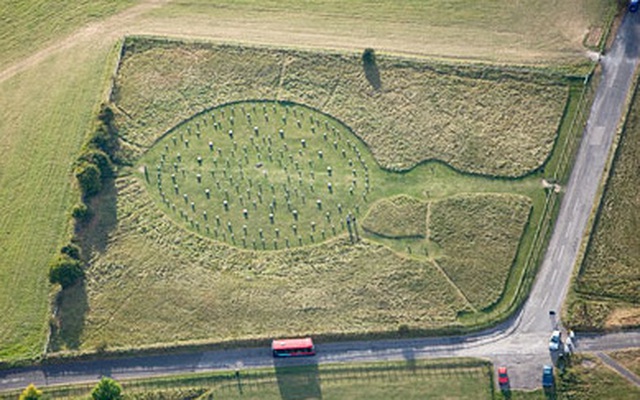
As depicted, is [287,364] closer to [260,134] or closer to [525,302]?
[525,302]

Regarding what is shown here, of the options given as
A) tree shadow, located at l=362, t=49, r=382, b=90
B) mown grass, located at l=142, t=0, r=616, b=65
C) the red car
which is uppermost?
mown grass, located at l=142, t=0, r=616, b=65

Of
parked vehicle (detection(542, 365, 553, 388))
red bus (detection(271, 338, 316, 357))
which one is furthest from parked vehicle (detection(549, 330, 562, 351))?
red bus (detection(271, 338, 316, 357))

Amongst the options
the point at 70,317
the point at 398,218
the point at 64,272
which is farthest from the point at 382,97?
the point at 70,317

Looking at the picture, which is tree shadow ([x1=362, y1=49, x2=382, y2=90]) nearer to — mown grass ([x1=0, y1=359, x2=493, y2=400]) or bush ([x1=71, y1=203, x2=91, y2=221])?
bush ([x1=71, y1=203, x2=91, y2=221])

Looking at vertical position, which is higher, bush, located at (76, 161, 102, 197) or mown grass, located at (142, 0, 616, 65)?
mown grass, located at (142, 0, 616, 65)

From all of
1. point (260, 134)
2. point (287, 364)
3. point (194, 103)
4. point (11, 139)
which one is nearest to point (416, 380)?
point (287, 364)
